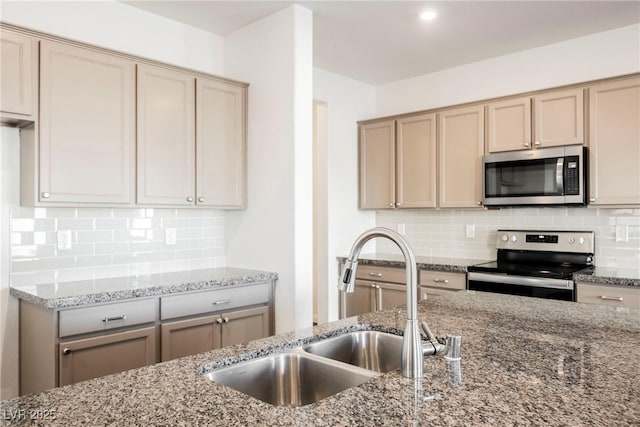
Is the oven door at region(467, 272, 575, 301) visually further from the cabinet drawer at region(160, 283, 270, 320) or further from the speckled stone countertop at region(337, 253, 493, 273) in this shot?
the cabinet drawer at region(160, 283, 270, 320)

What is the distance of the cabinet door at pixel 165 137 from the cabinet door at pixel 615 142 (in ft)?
9.19

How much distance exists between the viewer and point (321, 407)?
0.94 metres

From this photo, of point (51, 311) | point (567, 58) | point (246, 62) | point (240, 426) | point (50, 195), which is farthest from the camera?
point (567, 58)

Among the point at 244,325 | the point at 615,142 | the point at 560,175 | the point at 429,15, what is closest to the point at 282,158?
the point at 244,325

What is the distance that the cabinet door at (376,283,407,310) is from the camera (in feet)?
13.0

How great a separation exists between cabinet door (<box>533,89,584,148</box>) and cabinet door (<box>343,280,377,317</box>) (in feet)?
6.01

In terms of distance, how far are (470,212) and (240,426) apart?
3732 millimetres

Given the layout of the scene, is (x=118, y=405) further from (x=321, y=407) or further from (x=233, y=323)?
(x=233, y=323)

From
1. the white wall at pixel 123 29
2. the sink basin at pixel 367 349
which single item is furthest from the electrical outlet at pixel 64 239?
the sink basin at pixel 367 349

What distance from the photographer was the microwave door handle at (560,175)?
334 cm

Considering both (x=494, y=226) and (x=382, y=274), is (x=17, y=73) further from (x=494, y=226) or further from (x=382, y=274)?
(x=494, y=226)

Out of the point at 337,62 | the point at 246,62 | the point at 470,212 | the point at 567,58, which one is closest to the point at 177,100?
the point at 246,62

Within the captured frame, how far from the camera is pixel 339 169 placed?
4.54 meters

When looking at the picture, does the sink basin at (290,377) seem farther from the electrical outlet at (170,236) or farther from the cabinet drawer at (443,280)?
the cabinet drawer at (443,280)
